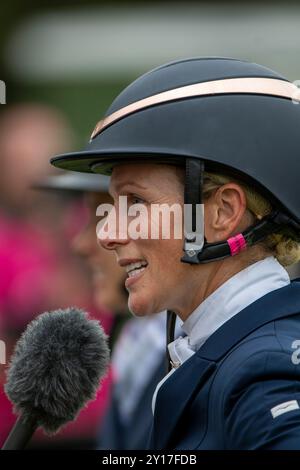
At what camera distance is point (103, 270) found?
452 cm

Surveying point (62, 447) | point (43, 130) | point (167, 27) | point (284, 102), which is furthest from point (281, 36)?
point (284, 102)

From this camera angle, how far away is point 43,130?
226 inches

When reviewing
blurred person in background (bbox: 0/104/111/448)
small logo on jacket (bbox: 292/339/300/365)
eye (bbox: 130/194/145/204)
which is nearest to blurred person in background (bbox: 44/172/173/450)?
blurred person in background (bbox: 0/104/111/448)

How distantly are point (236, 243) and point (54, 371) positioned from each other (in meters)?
0.48

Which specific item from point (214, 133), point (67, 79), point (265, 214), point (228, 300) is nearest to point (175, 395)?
point (228, 300)

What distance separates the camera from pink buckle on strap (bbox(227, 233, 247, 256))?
2145 millimetres

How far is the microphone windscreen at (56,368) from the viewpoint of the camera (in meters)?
2.14

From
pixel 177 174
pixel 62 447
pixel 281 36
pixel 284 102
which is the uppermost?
pixel 281 36

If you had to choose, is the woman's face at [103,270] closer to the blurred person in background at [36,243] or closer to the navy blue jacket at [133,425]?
the blurred person in background at [36,243]

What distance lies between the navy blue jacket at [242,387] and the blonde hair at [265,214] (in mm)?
136

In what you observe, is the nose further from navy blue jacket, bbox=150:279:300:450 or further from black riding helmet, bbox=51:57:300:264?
navy blue jacket, bbox=150:279:300:450

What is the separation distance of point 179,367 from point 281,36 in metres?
4.22

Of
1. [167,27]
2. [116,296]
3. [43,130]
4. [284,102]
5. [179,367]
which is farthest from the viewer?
[167,27]

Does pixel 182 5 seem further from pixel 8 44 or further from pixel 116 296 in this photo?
pixel 116 296
